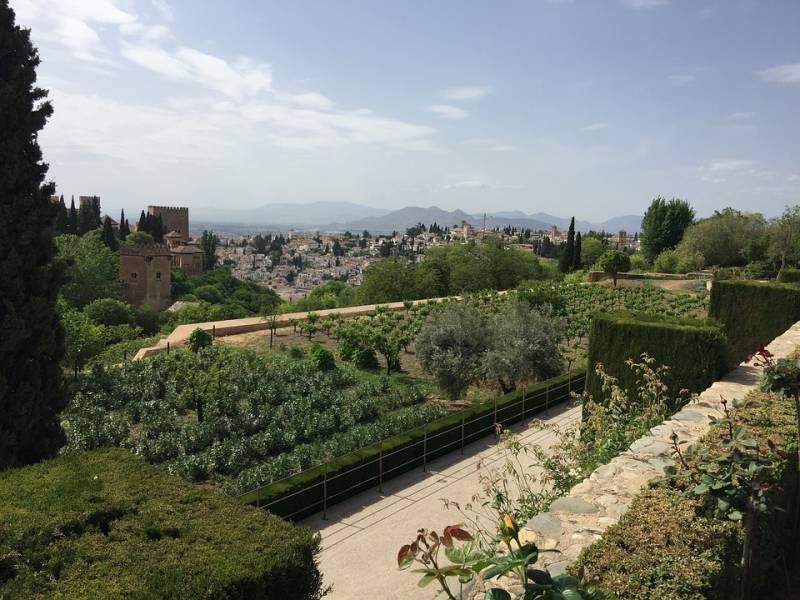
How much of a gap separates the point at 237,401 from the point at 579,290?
24.7 meters

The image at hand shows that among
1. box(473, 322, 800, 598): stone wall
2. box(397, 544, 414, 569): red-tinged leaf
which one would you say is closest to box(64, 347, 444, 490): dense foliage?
box(473, 322, 800, 598): stone wall

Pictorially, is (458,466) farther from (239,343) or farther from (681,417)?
(239,343)

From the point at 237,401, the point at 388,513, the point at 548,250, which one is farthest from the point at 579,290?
the point at 548,250

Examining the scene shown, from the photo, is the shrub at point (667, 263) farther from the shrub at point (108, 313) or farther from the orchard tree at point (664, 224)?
the shrub at point (108, 313)

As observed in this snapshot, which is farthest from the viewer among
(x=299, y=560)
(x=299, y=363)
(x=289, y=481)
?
(x=299, y=363)

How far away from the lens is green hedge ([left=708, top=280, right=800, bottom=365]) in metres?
12.2

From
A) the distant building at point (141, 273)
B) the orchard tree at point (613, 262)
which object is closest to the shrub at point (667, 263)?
the orchard tree at point (613, 262)

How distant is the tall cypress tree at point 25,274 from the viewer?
28.0 feet

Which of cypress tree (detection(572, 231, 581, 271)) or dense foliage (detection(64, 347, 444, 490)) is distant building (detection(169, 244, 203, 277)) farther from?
dense foliage (detection(64, 347, 444, 490))

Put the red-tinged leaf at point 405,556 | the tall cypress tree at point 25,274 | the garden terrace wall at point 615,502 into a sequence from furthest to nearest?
the tall cypress tree at point 25,274
the garden terrace wall at point 615,502
the red-tinged leaf at point 405,556

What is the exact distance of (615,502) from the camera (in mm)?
4352

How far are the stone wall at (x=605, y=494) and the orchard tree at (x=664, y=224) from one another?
50010 millimetres

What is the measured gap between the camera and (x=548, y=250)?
132500mm

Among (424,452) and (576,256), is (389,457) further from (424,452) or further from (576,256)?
(576,256)
